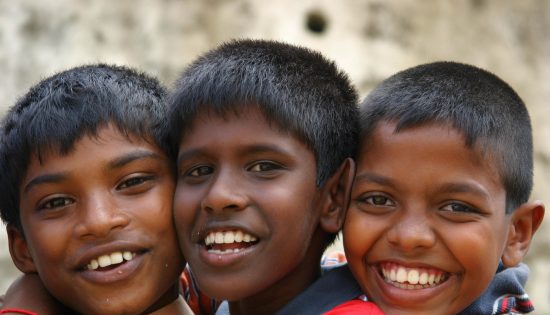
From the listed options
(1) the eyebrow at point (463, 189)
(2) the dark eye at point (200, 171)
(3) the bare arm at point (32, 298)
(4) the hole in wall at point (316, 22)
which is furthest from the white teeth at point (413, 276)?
(4) the hole in wall at point (316, 22)

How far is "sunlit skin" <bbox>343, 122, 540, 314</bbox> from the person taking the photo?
213cm

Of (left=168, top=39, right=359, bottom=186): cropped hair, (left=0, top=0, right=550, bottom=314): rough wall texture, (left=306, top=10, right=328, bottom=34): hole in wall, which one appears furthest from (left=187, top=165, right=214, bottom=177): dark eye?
(left=306, top=10, right=328, bottom=34): hole in wall

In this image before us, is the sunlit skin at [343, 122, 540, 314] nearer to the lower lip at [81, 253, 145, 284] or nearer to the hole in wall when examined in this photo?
the lower lip at [81, 253, 145, 284]

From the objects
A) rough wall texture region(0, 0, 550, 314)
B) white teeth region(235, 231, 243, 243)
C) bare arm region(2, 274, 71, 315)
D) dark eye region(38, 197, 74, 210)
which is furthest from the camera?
rough wall texture region(0, 0, 550, 314)

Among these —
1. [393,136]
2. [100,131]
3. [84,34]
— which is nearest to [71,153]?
[100,131]

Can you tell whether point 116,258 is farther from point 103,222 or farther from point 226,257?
point 226,257

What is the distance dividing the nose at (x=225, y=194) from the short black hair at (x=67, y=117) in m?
0.28

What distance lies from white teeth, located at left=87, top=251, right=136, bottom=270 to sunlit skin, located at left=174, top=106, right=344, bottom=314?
18 centimetres

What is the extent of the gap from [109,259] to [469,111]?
1.01 m

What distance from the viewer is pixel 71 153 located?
7.60 feet

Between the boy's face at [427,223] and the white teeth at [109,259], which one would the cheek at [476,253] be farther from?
the white teeth at [109,259]

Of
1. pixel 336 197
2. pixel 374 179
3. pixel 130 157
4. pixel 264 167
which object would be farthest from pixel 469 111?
pixel 130 157

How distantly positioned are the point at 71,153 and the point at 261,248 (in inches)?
22.1

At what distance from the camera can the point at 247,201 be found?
2.20m
